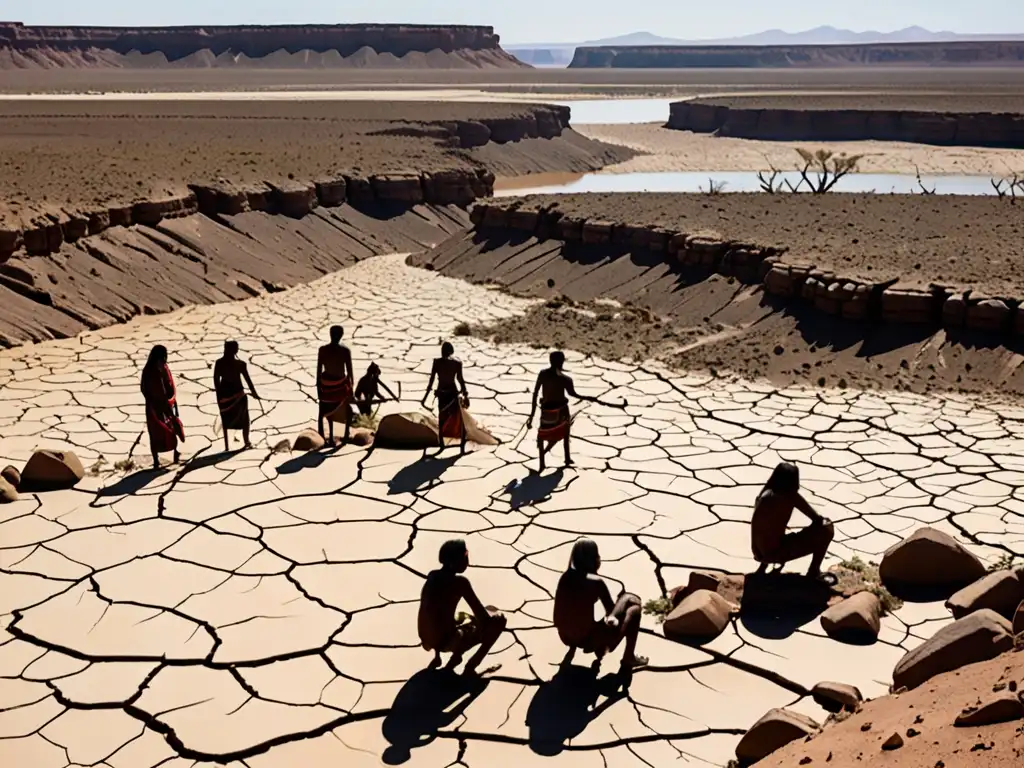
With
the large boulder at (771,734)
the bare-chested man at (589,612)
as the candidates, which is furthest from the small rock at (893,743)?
the bare-chested man at (589,612)

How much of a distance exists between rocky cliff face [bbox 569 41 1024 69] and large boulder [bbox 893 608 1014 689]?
6296 inches

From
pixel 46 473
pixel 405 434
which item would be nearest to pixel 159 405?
pixel 46 473

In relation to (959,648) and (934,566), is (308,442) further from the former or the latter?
(959,648)

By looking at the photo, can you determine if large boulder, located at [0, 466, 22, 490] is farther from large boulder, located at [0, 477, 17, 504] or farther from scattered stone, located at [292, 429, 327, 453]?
scattered stone, located at [292, 429, 327, 453]

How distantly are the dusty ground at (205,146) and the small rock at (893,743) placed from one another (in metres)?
13.7

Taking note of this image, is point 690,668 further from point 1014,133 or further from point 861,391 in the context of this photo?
point 1014,133

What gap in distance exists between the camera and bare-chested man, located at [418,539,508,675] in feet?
17.6

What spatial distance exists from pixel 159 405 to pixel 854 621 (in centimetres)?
537

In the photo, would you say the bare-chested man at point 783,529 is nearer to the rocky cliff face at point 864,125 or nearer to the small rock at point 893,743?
the small rock at point 893,743

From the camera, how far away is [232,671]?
18.9ft

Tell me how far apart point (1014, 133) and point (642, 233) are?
33.7m

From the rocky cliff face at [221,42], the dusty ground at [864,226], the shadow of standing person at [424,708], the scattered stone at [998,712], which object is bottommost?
the shadow of standing person at [424,708]

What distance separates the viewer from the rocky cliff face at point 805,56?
511 ft

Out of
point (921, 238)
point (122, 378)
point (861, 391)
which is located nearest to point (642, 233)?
point (921, 238)
